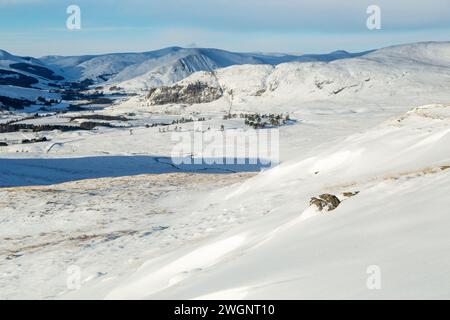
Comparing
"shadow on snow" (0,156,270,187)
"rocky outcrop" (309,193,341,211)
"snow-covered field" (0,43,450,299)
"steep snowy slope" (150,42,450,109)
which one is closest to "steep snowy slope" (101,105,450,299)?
"snow-covered field" (0,43,450,299)

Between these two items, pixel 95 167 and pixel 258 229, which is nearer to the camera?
pixel 258 229

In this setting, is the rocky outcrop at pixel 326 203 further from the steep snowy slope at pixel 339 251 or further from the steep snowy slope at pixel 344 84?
the steep snowy slope at pixel 344 84

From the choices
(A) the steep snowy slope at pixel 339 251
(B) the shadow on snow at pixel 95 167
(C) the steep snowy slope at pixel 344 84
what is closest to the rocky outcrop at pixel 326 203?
(A) the steep snowy slope at pixel 339 251

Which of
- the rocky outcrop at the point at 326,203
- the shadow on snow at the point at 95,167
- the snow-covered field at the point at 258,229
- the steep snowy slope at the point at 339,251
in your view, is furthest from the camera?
the shadow on snow at the point at 95,167

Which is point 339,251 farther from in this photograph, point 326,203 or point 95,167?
point 95,167

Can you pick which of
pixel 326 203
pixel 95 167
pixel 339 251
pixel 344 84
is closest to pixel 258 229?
pixel 326 203

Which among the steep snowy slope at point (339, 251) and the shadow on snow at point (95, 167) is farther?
the shadow on snow at point (95, 167)

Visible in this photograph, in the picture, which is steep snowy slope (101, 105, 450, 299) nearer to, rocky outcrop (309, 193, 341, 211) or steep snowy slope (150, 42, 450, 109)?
rocky outcrop (309, 193, 341, 211)
